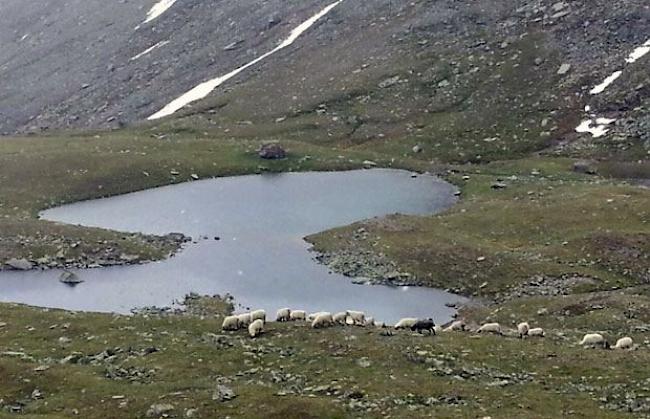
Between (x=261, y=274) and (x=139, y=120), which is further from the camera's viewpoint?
(x=139, y=120)

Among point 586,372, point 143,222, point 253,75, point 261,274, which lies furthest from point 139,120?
point 586,372

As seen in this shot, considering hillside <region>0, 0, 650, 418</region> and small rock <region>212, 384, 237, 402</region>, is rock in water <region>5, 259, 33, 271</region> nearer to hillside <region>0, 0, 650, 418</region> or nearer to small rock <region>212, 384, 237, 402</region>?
hillside <region>0, 0, 650, 418</region>

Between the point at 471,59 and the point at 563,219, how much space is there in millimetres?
53688

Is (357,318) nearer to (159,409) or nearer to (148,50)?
(159,409)

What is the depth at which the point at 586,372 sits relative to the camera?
36.2 meters

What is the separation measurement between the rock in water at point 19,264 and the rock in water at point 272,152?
36366 mm

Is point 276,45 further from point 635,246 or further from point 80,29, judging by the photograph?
point 635,246

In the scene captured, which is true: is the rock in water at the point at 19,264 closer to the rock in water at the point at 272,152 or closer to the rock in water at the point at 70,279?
the rock in water at the point at 70,279

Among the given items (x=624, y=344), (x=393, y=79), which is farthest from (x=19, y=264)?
(x=393, y=79)

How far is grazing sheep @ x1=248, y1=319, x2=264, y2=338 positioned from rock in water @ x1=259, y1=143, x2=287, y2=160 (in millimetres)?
53687

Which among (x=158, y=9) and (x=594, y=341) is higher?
(x=158, y=9)

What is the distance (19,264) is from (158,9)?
126m

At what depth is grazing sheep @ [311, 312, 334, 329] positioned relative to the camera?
4375 centimetres

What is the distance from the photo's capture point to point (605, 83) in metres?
109
